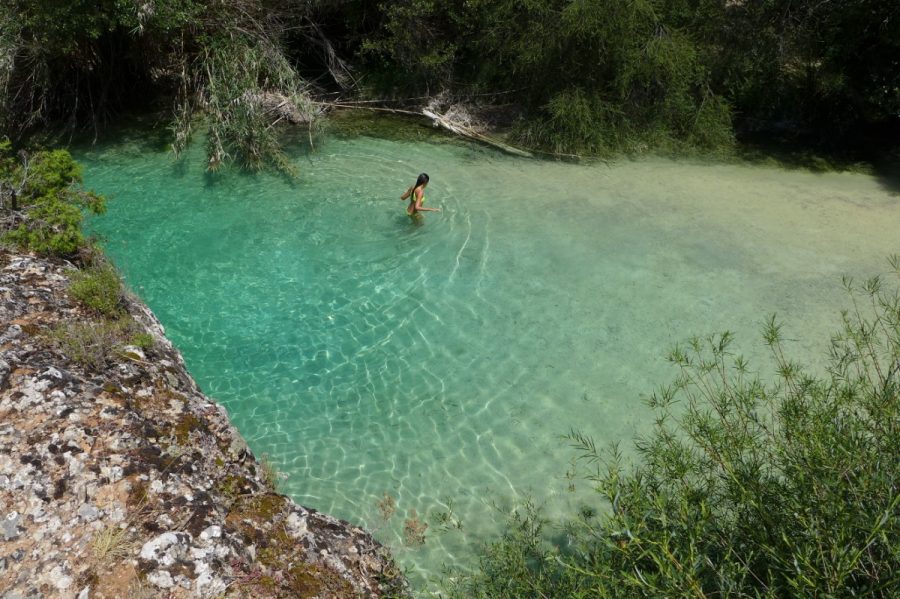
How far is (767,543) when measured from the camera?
133 inches

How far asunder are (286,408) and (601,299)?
4.45 m

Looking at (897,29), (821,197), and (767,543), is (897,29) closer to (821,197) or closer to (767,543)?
(821,197)

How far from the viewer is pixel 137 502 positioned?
4.47 m

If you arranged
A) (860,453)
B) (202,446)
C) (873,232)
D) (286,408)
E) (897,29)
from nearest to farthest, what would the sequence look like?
1. (860,453)
2. (202,446)
3. (286,408)
4. (873,232)
5. (897,29)

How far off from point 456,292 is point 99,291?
14.4 ft

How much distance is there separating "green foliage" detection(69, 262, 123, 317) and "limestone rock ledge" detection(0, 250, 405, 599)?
1.83 ft

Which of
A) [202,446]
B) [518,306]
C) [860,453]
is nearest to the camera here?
[860,453]

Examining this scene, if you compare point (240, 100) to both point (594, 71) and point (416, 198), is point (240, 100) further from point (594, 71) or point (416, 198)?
point (594, 71)

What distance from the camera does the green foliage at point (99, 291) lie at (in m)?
6.46

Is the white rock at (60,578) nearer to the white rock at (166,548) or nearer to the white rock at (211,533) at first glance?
the white rock at (166,548)

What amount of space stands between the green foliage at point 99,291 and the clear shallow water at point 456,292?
1.34 m

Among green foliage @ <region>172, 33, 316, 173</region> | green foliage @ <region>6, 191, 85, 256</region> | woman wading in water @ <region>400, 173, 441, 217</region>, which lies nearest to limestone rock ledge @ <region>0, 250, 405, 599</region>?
green foliage @ <region>6, 191, 85, 256</region>

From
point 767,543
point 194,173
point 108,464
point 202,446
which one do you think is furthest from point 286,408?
point 194,173

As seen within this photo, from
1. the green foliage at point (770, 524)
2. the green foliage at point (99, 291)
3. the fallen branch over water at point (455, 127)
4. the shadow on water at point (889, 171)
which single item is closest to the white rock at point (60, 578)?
the green foliage at point (770, 524)
